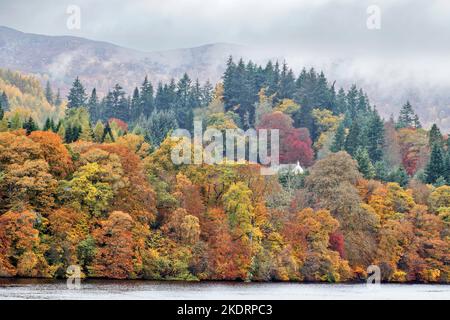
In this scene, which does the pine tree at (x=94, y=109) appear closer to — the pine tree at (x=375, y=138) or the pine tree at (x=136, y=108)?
the pine tree at (x=136, y=108)

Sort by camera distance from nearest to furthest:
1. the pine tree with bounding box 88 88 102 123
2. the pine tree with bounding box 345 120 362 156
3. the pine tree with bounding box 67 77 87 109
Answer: the pine tree with bounding box 345 120 362 156 → the pine tree with bounding box 88 88 102 123 → the pine tree with bounding box 67 77 87 109

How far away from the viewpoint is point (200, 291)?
67812 millimetres

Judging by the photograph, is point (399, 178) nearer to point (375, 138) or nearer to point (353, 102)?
point (375, 138)

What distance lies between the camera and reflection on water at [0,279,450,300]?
60531 mm

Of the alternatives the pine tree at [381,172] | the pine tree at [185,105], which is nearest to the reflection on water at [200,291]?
the pine tree at [381,172]

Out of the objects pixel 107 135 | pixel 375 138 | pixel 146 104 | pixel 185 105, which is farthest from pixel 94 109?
pixel 107 135

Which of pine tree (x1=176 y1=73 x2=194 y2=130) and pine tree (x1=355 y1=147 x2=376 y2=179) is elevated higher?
pine tree (x1=176 y1=73 x2=194 y2=130)

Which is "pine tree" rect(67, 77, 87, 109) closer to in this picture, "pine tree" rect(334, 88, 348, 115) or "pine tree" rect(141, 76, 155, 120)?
"pine tree" rect(141, 76, 155, 120)

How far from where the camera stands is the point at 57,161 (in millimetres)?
78875

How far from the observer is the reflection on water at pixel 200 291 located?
60.5 metres

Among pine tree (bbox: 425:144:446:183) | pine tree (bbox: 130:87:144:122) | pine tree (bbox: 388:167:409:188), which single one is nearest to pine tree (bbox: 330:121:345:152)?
pine tree (bbox: 425:144:446:183)

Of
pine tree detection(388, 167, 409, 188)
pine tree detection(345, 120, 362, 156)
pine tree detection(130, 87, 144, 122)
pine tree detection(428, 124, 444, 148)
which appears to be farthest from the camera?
pine tree detection(130, 87, 144, 122)

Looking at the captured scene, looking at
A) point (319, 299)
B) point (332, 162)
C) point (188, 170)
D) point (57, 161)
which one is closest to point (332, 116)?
point (332, 162)
